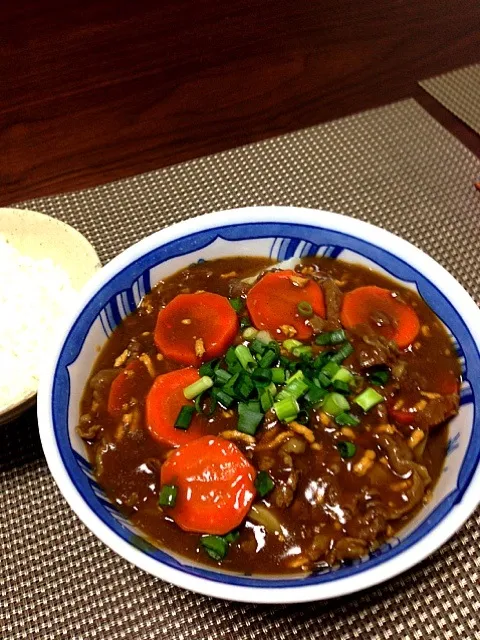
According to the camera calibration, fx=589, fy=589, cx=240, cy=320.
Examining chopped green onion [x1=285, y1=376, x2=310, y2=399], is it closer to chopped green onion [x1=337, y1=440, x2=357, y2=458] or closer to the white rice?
chopped green onion [x1=337, y1=440, x2=357, y2=458]

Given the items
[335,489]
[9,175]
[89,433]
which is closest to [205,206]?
[9,175]

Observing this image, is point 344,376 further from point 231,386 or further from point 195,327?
point 195,327

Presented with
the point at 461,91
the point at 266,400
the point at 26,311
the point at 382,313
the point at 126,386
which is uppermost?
the point at 461,91

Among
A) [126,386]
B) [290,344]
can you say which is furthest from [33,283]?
[290,344]

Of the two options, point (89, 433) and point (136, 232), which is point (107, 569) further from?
point (136, 232)

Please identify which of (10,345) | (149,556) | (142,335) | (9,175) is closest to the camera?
(149,556)

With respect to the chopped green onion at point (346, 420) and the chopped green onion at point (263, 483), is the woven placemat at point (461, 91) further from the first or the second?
the chopped green onion at point (263, 483)
